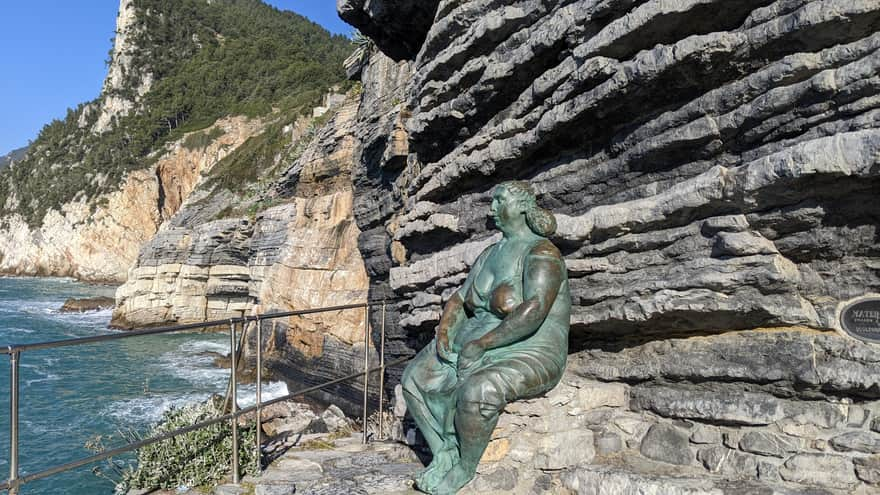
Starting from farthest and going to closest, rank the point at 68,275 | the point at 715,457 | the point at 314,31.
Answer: the point at 314,31 → the point at 68,275 → the point at 715,457

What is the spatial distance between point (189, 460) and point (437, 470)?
1982mm

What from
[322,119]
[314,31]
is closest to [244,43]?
[314,31]

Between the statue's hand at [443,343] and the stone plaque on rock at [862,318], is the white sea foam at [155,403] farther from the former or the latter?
the stone plaque on rock at [862,318]

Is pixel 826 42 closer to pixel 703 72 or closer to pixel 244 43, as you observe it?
pixel 703 72

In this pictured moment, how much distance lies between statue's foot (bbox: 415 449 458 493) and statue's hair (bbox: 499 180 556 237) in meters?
1.45

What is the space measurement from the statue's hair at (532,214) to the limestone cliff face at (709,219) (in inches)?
15.2

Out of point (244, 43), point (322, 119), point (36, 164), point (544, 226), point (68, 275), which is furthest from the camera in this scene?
point (36, 164)

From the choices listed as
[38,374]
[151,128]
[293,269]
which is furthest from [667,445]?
[151,128]

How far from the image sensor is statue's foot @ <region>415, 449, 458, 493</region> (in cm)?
363

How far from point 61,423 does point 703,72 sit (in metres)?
14.2

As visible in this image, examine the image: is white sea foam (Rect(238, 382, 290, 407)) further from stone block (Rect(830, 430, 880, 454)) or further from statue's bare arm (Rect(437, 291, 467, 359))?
stone block (Rect(830, 430, 880, 454))

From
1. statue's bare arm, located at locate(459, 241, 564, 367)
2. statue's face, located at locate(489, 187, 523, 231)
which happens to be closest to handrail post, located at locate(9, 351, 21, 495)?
statue's bare arm, located at locate(459, 241, 564, 367)

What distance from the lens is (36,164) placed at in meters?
65.4

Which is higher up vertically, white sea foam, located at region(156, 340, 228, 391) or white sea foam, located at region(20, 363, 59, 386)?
white sea foam, located at region(156, 340, 228, 391)
